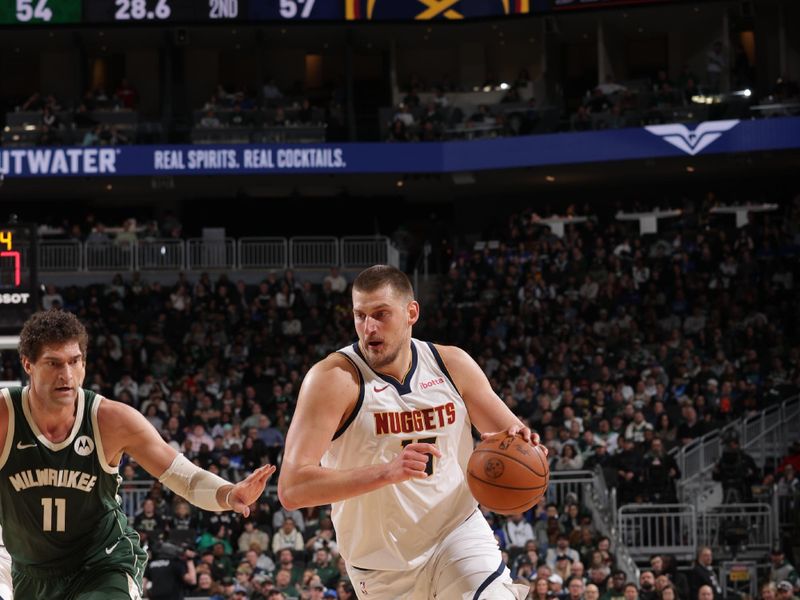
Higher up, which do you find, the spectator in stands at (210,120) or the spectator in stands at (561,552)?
the spectator in stands at (210,120)

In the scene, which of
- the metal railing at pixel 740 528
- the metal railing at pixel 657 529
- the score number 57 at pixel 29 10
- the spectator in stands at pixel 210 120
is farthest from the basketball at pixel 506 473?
the score number 57 at pixel 29 10

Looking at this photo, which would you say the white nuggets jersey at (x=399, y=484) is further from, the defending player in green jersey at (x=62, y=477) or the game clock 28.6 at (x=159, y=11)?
the game clock 28.6 at (x=159, y=11)

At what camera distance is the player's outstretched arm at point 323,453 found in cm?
603

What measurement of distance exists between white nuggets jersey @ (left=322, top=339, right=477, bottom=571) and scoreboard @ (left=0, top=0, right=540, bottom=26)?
26.0 m

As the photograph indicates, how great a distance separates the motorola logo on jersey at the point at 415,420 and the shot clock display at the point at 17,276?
1002 cm

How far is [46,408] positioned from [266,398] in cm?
1816

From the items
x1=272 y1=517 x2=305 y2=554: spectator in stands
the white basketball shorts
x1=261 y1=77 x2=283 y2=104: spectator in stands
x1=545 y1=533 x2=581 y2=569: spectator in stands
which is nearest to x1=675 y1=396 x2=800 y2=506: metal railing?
x1=545 y1=533 x2=581 y2=569: spectator in stands

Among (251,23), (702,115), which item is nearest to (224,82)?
(251,23)

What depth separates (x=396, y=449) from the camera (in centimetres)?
668

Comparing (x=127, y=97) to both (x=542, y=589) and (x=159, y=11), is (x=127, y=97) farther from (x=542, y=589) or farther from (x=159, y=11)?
(x=542, y=589)

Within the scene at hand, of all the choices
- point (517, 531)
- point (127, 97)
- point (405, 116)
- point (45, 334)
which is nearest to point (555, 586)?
point (517, 531)

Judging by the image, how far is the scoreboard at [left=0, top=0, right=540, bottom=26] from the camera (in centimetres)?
3155

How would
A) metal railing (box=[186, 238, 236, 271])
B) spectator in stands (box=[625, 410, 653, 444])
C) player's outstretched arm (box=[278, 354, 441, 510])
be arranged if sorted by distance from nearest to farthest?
player's outstretched arm (box=[278, 354, 441, 510]), spectator in stands (box=[625, 410, 653, 444]), metal railing (box=[186, 238, 236, 271])

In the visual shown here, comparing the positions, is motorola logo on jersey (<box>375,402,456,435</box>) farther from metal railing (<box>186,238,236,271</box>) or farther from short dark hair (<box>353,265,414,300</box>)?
metal railing (<box>186,238,236,271</box>)
